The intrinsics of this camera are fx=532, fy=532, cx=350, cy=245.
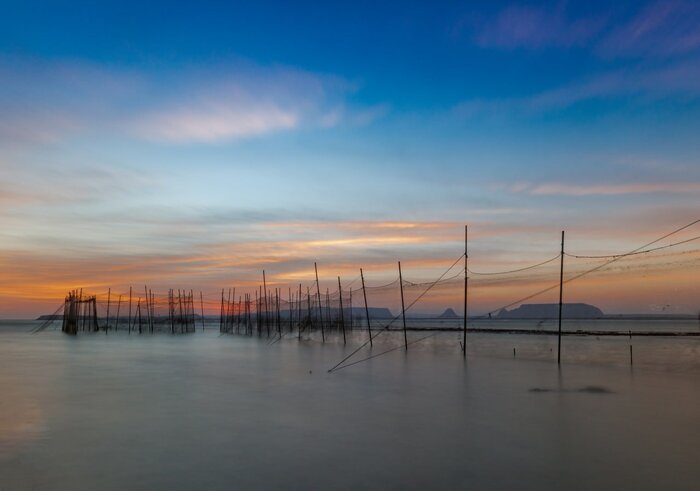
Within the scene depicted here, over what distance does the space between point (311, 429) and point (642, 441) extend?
6714mm

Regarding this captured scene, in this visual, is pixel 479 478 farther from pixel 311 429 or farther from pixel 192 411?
pixel 192 411

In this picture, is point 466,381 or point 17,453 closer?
point 17,453

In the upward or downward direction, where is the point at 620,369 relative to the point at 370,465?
downward

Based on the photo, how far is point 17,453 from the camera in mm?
9508

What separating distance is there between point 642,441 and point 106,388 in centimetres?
1615

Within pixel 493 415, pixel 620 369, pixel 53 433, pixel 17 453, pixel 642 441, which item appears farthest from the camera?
pixel 620 369

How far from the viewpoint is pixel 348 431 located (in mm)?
11328

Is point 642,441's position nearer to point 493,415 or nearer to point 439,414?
point 493,415

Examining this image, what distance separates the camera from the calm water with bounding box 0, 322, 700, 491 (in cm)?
817

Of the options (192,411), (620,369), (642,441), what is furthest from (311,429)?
(620,369)

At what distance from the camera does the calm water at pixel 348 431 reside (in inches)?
322

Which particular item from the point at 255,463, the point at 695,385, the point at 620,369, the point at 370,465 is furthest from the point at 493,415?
the point at 620,369

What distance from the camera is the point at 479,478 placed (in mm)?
8062

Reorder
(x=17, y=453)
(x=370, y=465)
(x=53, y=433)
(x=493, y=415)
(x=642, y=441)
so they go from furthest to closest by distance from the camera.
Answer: (x=493, y=415) → (x=53, y=433) → (x=642, y=441) → (x=17, y=453) → (x=370, y=465)
